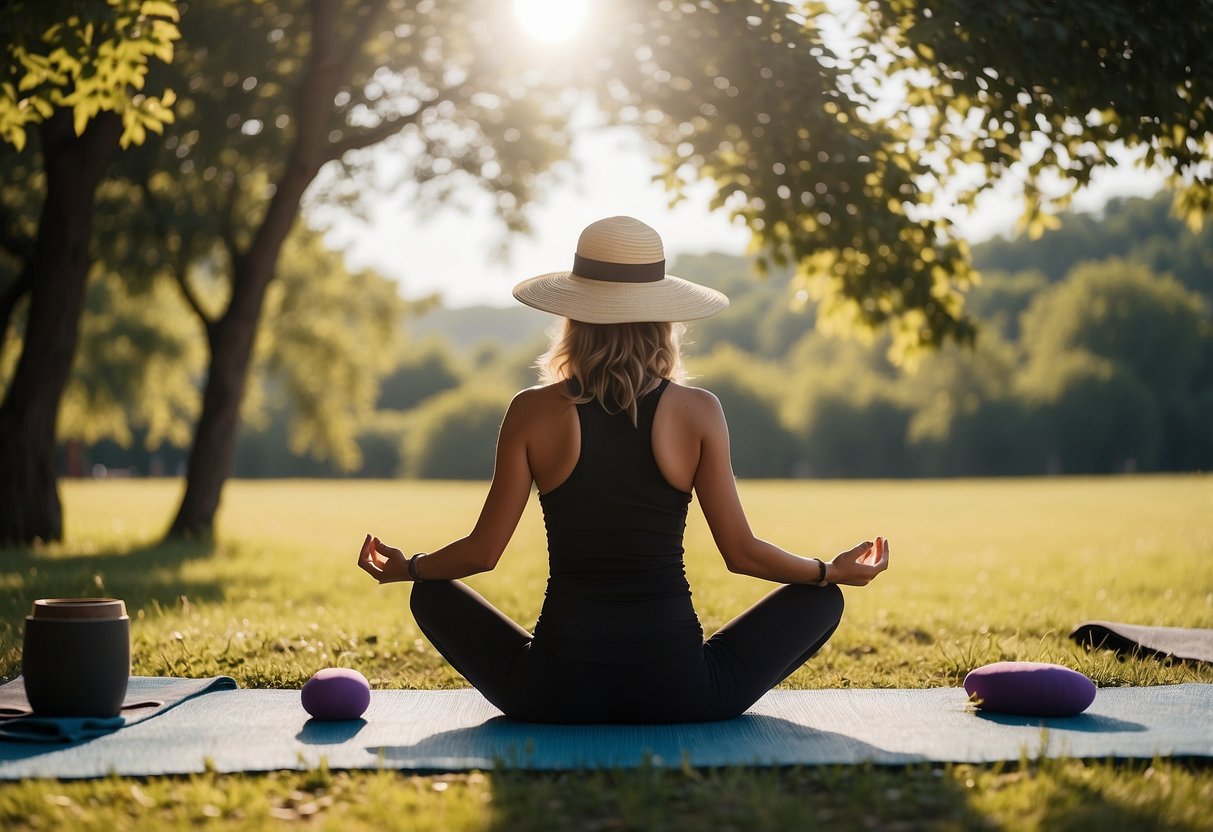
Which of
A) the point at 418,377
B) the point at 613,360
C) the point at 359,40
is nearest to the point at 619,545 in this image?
the point at 613,360

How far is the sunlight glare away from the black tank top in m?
7.38

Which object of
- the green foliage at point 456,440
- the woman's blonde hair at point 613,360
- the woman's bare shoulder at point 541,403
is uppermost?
the woman's blonde hair at point 613,360

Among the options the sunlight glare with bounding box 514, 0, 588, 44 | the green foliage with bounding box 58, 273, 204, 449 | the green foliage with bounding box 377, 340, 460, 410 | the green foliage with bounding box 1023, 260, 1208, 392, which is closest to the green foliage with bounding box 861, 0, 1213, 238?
the sunlight glare with bounding box 514, 0, 588, 44

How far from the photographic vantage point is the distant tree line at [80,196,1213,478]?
3009 inches

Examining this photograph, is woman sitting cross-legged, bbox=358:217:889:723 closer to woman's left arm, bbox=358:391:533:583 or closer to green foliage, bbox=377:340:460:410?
woman's left arm, bbox=358:391:533:583

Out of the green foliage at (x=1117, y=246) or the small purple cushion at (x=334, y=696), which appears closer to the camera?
the small purple cushion at (x=334, y=696)

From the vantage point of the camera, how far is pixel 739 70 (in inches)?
357

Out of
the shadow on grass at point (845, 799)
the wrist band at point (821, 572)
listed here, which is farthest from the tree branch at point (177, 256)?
the shadow on grass at point (845, 799)

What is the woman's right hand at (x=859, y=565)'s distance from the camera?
4.22 metres

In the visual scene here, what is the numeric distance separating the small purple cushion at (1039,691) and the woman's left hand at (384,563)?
7.36 ft

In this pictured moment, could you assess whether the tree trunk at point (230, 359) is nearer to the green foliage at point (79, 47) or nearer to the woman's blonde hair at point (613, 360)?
the green foliage at point (79, 47)

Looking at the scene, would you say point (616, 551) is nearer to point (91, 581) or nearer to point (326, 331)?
point (91, 581)

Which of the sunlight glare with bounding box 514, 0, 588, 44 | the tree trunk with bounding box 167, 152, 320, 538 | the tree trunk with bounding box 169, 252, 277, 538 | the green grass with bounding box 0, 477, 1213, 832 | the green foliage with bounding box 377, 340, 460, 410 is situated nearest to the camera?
the green grass with bounding box 0, 477, 1213, 832

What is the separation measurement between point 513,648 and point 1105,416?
76.5 metres
